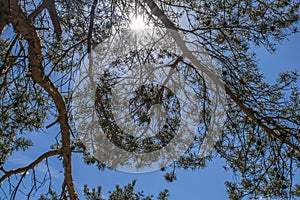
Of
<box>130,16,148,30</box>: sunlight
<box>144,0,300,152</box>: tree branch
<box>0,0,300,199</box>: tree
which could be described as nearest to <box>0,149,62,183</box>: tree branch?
<box>0,0,300,199</box>: tree

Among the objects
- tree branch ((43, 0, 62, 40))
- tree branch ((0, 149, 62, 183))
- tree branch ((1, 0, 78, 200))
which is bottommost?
tree branch ((0, 149, 62, 183))

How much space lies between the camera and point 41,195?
304 centimetres

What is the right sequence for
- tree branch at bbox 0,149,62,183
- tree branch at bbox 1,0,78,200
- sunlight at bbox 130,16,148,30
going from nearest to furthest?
tree branch at bbox 1,0,78,200 < tree branch at bbox 0,149,62,183 < sunlight at bbox 130,16,148,30

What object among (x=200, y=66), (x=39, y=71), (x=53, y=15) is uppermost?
(x=53, y=15)

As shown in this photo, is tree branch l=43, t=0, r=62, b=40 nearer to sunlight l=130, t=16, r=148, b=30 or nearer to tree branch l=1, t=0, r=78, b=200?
tree branch l=1, t=0, r=78, b=200

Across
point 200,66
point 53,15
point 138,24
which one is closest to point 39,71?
point 53,15

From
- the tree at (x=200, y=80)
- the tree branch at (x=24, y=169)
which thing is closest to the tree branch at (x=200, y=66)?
the tree at (x=200, y=80)

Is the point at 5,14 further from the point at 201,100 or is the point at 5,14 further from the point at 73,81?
the point at 201,100

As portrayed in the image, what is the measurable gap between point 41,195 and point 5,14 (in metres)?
1.51

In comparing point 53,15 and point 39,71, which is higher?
point 53,15

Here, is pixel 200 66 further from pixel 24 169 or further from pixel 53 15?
pixel 24 169

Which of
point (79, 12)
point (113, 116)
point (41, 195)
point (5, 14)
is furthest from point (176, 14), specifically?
point (41, 195)

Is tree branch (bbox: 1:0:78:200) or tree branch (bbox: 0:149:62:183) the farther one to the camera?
tree branch (bbox: 0:149:62:183)

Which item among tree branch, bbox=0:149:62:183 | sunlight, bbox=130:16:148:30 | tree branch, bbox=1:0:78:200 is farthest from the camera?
sunlight, bbox=130:16:148:30
